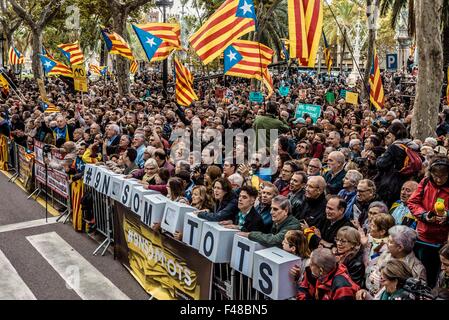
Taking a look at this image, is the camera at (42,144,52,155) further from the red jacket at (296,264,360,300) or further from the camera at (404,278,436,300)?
the camera at (404,278,436,300)

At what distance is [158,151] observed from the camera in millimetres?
8633

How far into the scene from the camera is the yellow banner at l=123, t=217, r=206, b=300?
19.6ft

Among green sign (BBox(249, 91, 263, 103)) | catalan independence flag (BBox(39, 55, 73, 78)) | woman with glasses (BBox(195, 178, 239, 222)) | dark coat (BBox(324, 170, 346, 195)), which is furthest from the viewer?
catalan independence flag (BBox(39, 55, 73, 78))

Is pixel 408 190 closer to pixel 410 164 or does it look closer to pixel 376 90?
pixel 410 164

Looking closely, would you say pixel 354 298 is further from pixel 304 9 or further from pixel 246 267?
pixel 304 9

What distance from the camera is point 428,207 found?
5.66 metres

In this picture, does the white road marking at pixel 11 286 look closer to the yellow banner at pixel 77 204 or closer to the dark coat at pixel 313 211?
the yellow banner at pixel 77 204

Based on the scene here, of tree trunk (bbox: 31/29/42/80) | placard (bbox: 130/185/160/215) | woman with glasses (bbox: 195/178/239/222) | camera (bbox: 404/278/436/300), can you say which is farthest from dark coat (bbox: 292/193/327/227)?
tree trunk (bbox: 31/29/42/80)

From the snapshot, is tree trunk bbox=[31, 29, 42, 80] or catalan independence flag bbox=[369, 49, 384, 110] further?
tree trunk bbox=[31, 29, 42, 80]

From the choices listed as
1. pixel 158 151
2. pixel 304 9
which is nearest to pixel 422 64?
pixel 304 9

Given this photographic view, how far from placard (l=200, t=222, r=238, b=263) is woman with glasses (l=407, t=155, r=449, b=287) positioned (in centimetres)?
206

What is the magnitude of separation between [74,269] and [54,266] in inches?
15.0
